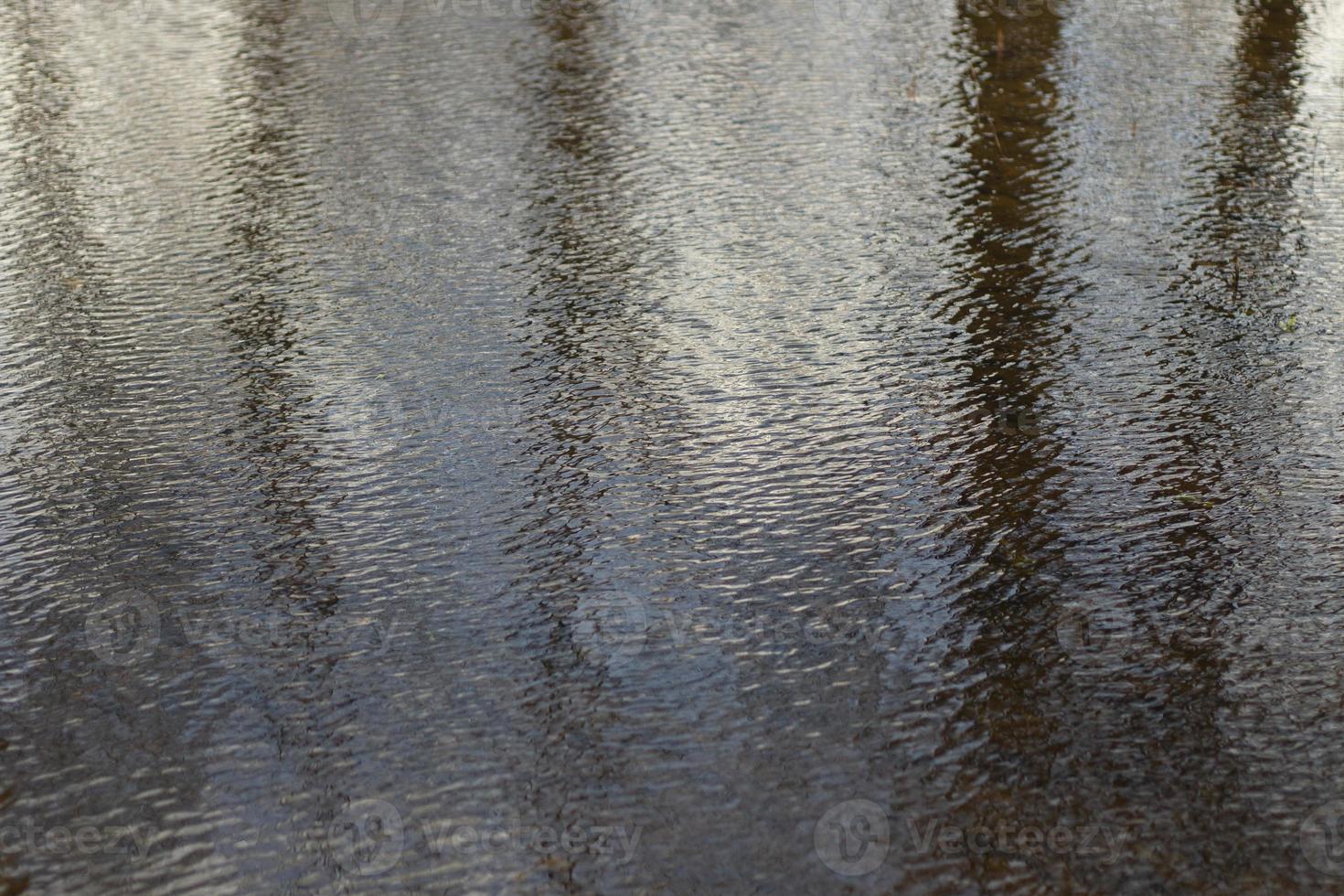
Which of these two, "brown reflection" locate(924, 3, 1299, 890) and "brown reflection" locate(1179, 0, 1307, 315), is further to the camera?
"brown reflection" locate(1179, 0, 1307, 315)

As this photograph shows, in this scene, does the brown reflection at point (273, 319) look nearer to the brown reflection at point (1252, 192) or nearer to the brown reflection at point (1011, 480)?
the brown reflection at point (1011, 480)

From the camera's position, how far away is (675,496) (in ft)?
18.7

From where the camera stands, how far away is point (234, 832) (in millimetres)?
4004

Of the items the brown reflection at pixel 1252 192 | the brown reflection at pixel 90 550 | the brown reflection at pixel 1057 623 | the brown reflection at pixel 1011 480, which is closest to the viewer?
the brown reflection at pixel 1057 623

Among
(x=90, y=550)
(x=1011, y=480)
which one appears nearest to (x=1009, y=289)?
(x=1011, y=480)

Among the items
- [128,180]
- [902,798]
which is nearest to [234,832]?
[902,798]

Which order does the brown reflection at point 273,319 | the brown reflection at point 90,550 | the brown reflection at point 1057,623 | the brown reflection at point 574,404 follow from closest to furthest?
A: the brown reflection at point 1057,623 → the brown reflection at point 90,550 → the brown reflection at point 574,404 → the brown reflection at point 273,319

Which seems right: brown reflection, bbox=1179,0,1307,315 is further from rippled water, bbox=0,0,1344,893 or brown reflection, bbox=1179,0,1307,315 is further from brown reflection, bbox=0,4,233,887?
brown reflection, bbox=0,4,233,887

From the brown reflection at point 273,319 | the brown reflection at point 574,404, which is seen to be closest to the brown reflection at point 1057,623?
the brown reflection at point 574,404

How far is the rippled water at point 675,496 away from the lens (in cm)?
404

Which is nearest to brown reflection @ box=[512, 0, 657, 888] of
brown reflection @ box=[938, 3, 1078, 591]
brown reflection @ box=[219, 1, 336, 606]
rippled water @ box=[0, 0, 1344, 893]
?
rippled water @ box=[0, 0, 1344, 893]

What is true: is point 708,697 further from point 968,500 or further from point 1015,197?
point 1015,197

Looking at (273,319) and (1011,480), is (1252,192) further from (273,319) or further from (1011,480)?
(273,319)

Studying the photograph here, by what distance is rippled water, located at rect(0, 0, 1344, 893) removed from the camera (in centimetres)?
404
